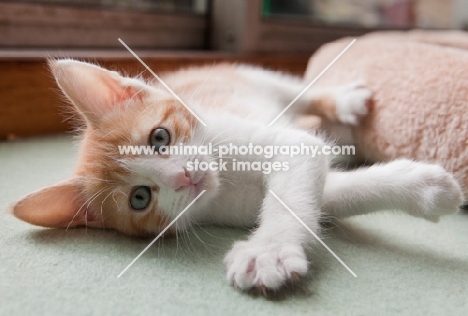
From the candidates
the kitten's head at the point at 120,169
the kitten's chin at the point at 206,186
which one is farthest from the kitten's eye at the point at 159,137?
the kitten's chin at the point at 206,186

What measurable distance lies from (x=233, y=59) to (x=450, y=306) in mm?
1849

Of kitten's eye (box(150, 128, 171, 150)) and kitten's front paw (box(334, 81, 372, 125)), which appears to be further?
kitten's front paw (box(334, 81, 372, 125))

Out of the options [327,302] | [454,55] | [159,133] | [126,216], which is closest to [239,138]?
[159,133]

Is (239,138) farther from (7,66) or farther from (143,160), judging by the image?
(7,66)

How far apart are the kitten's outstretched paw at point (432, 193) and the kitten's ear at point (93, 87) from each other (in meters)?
0.65

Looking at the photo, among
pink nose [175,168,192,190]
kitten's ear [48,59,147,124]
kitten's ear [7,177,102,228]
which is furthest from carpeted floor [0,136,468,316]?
kitten's ear [48,59,147,124]

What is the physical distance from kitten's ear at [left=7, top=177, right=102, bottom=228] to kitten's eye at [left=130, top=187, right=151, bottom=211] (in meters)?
0.12

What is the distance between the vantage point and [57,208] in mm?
1036

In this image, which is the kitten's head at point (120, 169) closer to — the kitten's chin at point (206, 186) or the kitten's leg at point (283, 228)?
the kitten's chin at point (206, 186)

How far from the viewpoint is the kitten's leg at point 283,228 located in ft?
2.54

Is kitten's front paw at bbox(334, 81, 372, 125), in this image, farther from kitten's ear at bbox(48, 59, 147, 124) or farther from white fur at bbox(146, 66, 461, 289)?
kitten's ear at bbox(48, 59, 147, 124)

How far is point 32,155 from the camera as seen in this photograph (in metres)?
1.62

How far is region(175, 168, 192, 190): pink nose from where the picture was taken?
3.09 feet

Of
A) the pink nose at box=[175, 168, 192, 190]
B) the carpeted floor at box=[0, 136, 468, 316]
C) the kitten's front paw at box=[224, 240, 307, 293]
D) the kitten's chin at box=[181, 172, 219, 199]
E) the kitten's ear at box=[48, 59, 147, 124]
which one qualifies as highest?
the kitten's ear at box=[48, 59, 147, 124]
